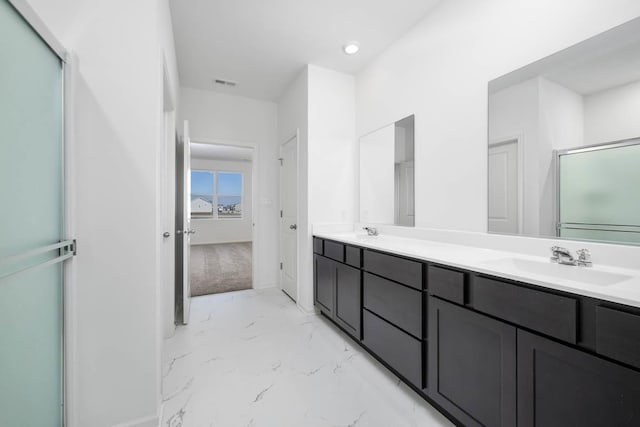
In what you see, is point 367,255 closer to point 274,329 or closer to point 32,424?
point 274,329

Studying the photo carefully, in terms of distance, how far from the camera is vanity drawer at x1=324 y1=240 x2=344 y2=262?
2.46 meters

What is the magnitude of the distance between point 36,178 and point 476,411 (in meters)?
2.09

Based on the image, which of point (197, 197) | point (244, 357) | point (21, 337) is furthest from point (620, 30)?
point (197, 197)

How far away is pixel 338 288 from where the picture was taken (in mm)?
2514

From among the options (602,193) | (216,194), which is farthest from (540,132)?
(216,194)

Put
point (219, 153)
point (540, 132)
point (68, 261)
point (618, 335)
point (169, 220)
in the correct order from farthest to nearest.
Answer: point (219, 153)
point (169, 220)
point (540, 132)
point (68, 261)
point (618, 335)

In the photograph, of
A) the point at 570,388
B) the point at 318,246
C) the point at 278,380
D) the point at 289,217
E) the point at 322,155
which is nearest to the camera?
the point at 570,388

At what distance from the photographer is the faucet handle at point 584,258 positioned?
1310mm

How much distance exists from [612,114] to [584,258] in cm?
69

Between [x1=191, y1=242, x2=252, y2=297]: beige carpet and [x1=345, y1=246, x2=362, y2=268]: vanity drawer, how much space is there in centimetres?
222

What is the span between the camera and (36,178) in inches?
43.3

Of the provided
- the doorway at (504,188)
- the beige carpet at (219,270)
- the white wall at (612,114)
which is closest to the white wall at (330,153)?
the beige carpet at (219,270)

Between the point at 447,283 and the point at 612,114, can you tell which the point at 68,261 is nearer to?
the point at 447,283

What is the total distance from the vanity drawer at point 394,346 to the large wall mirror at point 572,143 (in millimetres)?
914
